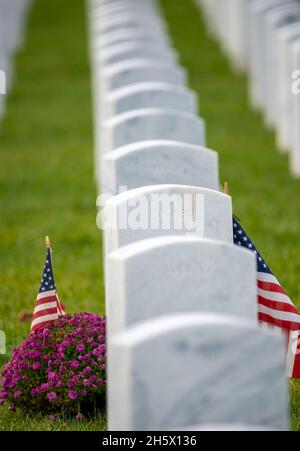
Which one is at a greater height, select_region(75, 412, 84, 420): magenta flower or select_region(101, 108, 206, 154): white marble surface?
select_region(101, 108, 206, 154): white marble surface

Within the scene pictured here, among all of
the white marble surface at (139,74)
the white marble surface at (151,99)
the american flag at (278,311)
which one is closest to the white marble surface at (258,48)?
the white marble surface at (139,74)

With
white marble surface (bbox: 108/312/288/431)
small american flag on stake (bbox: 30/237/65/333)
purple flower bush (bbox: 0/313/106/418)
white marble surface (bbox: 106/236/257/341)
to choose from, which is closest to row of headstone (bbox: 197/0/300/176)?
small american flag on stake (bbox: 30/237/65/333)

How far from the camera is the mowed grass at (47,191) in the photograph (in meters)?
8.27

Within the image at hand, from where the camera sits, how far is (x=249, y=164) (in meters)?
12.6

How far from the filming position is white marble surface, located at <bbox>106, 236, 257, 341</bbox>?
184 inches

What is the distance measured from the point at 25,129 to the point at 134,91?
6.84 meters

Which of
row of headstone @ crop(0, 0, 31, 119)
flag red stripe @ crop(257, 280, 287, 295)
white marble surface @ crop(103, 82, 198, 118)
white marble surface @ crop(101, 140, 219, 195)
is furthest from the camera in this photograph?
row of headstone @ crop(0, 0, 31, 119)

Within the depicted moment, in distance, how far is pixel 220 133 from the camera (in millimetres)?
14312

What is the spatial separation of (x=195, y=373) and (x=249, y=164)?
868 centimetres

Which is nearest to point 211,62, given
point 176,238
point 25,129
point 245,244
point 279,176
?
point 25,129

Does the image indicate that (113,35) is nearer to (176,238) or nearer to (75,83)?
(75,83)

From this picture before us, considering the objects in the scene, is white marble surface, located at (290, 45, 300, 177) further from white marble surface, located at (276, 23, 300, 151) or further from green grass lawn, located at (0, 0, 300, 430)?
A: white marble surface, located at (276, 23, 300, 151)

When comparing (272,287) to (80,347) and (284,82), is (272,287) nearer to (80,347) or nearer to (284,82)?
(80,347)

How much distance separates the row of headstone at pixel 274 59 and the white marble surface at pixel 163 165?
460 centimetres
